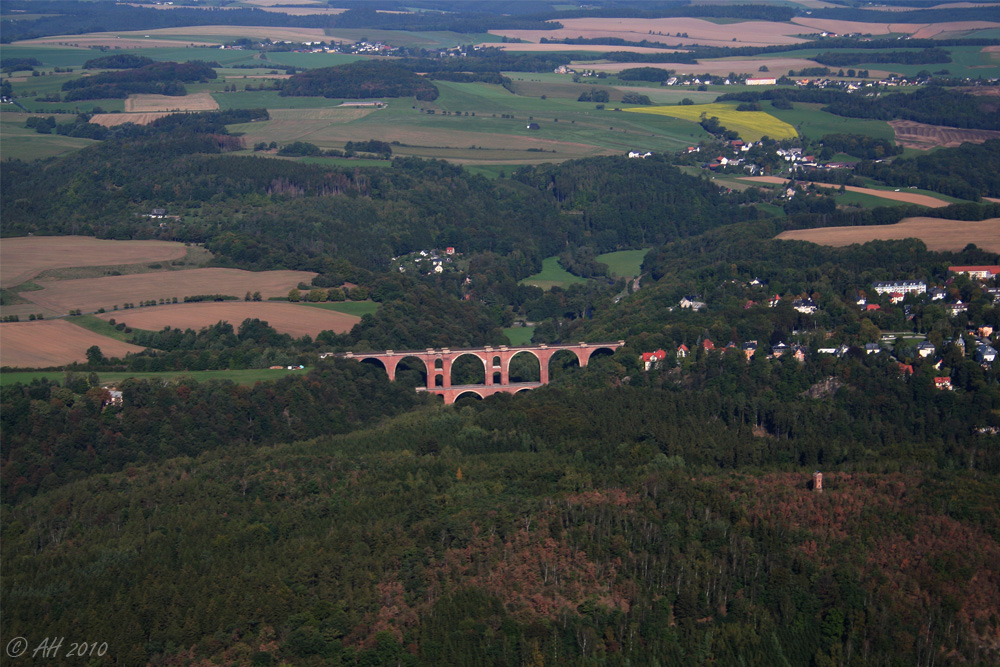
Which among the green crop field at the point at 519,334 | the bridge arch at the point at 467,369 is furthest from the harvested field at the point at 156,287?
the bridge arch at the point at 467,369

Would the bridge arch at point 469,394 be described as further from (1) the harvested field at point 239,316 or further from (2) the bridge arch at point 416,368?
(1) the harvested field at point 239,316

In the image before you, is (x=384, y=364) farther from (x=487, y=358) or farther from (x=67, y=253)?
(x=67, y=253)

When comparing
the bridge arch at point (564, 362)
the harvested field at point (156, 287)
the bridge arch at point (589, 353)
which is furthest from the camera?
the harvested field at point (156, 287)

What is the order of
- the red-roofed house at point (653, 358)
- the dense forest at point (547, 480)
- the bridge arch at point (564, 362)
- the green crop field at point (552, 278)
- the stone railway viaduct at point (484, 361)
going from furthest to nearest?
the green crop field at point (552, 278)
the bridge arch at point (564, 362)
the stone railway viaduct at point (484, 361)
the red-roofed house at point (653, 358)
the dense forest at point (547, 480)

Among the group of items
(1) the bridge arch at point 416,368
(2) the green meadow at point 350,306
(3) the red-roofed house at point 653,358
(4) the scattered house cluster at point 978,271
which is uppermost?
(4) the scattered house cluster at point 978,271

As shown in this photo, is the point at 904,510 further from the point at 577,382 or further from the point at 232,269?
the point at 232,269

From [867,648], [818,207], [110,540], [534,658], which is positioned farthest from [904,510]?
[818,207]
